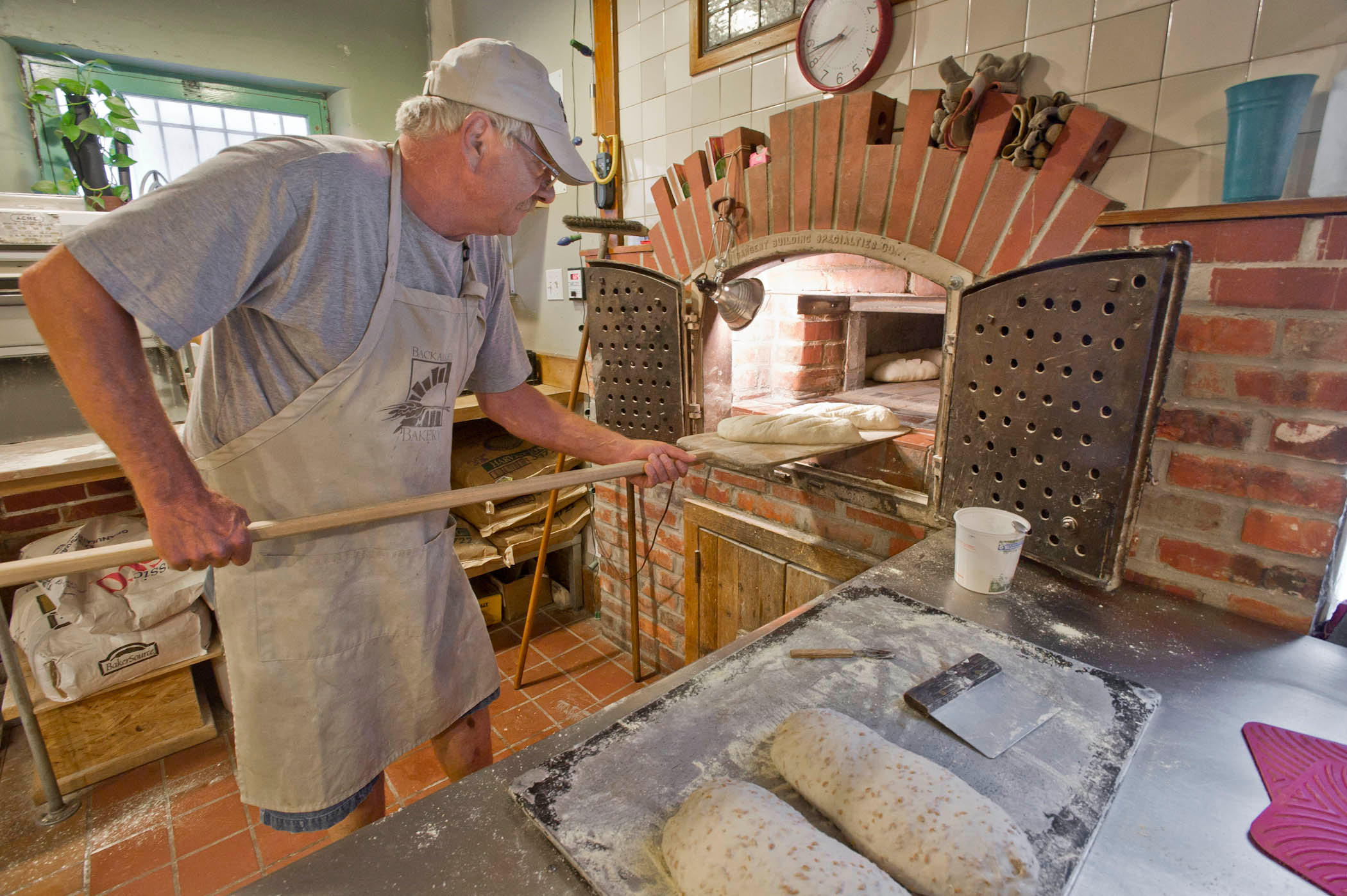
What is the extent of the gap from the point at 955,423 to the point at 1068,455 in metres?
0.26

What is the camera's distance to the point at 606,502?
2.78 meters

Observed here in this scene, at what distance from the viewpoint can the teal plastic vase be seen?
39.0 inches

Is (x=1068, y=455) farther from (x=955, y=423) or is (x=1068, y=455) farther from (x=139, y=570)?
(x=139, y=570)

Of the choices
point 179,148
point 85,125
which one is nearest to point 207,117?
point 179,148

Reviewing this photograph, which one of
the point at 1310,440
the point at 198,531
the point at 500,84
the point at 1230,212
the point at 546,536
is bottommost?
the point at 546,536

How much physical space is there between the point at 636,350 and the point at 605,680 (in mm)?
1363

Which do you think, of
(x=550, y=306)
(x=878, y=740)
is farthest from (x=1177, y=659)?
(x=550, y=306)

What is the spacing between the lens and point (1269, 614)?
1151 millimetres

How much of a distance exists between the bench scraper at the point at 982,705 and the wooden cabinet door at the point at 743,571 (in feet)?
2.83

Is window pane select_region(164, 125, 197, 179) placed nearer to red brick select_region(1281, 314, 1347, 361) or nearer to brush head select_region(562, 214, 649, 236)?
brush head select_region(562, 214, 649, 236)

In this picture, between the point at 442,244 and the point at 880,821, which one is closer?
the point at 880,821

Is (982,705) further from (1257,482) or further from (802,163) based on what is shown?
(802,163)

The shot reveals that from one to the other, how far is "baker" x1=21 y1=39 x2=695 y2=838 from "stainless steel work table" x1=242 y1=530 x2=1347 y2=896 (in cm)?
58

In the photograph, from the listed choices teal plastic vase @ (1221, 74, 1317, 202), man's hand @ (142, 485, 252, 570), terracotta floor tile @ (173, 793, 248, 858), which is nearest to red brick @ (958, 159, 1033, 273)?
teal plastic vase @ (1221, 74, 1317, 202)
